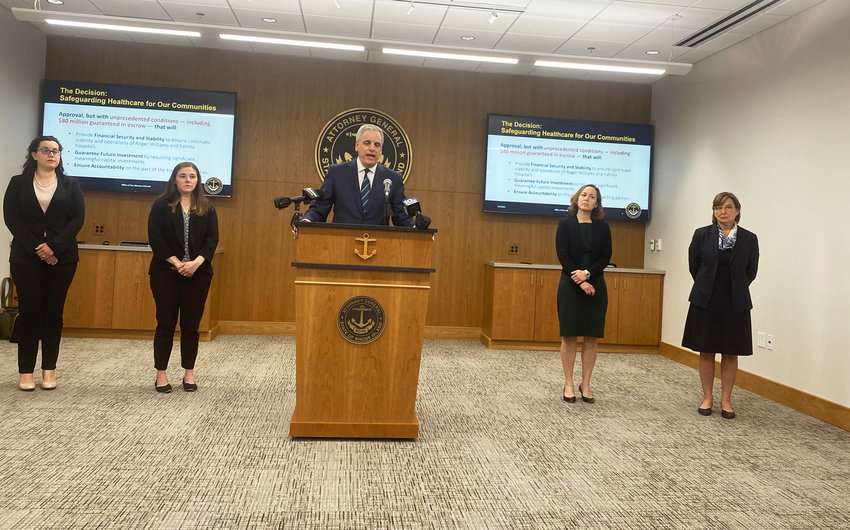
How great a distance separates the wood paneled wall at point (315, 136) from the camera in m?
7.06

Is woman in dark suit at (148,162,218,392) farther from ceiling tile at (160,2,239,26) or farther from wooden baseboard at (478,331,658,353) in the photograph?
wooden baseboard at (478,331,658,353)

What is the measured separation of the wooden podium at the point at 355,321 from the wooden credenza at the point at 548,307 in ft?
Result: 12.2

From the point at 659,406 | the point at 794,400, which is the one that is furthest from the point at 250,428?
the point at 794,400

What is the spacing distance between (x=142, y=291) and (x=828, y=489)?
5907mm

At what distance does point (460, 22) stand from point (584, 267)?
9.13 feet

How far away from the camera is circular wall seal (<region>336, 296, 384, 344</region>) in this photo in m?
3.28

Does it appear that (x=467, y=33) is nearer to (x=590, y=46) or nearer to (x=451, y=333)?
(x=590, y=46)

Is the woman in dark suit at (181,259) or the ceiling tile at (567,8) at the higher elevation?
the ceiling tile at (567,8)

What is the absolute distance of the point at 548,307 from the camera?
7016 mm

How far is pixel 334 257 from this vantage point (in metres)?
3.27

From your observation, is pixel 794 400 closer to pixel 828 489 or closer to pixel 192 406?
pixel 828 489

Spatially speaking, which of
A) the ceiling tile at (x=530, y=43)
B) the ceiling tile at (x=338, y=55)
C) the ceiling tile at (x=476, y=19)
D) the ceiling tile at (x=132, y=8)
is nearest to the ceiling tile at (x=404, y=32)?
the ceiling tile at (x=476, y=19)

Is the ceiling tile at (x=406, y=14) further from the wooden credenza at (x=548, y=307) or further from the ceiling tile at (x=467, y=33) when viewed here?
the wooden credenza at (x=548, y=307)

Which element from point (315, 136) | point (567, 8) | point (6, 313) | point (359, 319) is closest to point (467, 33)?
point (567, 8)
